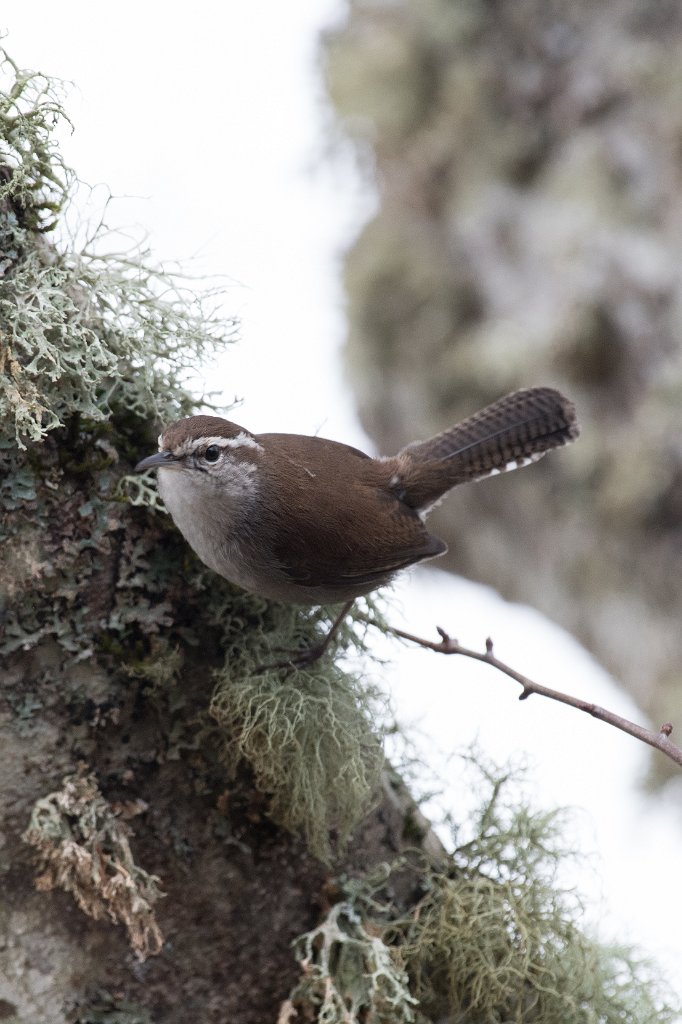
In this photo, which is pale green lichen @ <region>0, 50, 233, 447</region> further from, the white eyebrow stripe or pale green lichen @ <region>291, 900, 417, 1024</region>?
pale green lichen @ <region>291, 900, 417, 1024</region>

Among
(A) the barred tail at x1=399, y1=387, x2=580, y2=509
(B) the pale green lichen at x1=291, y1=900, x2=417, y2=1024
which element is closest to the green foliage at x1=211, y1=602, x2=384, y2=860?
(B) the pale green lichen at x1=291, y1=900, x2=417, y2=1024

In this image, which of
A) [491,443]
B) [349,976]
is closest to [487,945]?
[349,976]

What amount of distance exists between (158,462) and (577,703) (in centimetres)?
89

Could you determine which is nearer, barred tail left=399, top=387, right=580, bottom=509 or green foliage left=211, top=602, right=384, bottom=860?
green foliage left=211, top=602, right=384, bottom=860

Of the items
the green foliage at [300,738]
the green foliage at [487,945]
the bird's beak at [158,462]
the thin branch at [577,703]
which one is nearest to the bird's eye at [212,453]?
the bird's beak at [158,462]

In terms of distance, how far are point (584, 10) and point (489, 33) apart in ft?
1.45

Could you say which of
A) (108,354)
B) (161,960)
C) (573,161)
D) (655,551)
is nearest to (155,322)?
(108,354)

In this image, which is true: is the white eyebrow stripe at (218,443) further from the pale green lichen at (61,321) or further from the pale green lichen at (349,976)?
the pale green lichen at (349,976)

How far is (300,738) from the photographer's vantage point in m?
2.07

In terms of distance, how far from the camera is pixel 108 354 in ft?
6.42

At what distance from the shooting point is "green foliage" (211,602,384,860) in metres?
2.00

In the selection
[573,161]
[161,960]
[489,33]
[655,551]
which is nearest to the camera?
[161,960]

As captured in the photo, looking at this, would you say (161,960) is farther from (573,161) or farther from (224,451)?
(573,161)

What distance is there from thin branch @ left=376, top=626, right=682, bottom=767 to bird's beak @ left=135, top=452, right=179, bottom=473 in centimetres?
60
